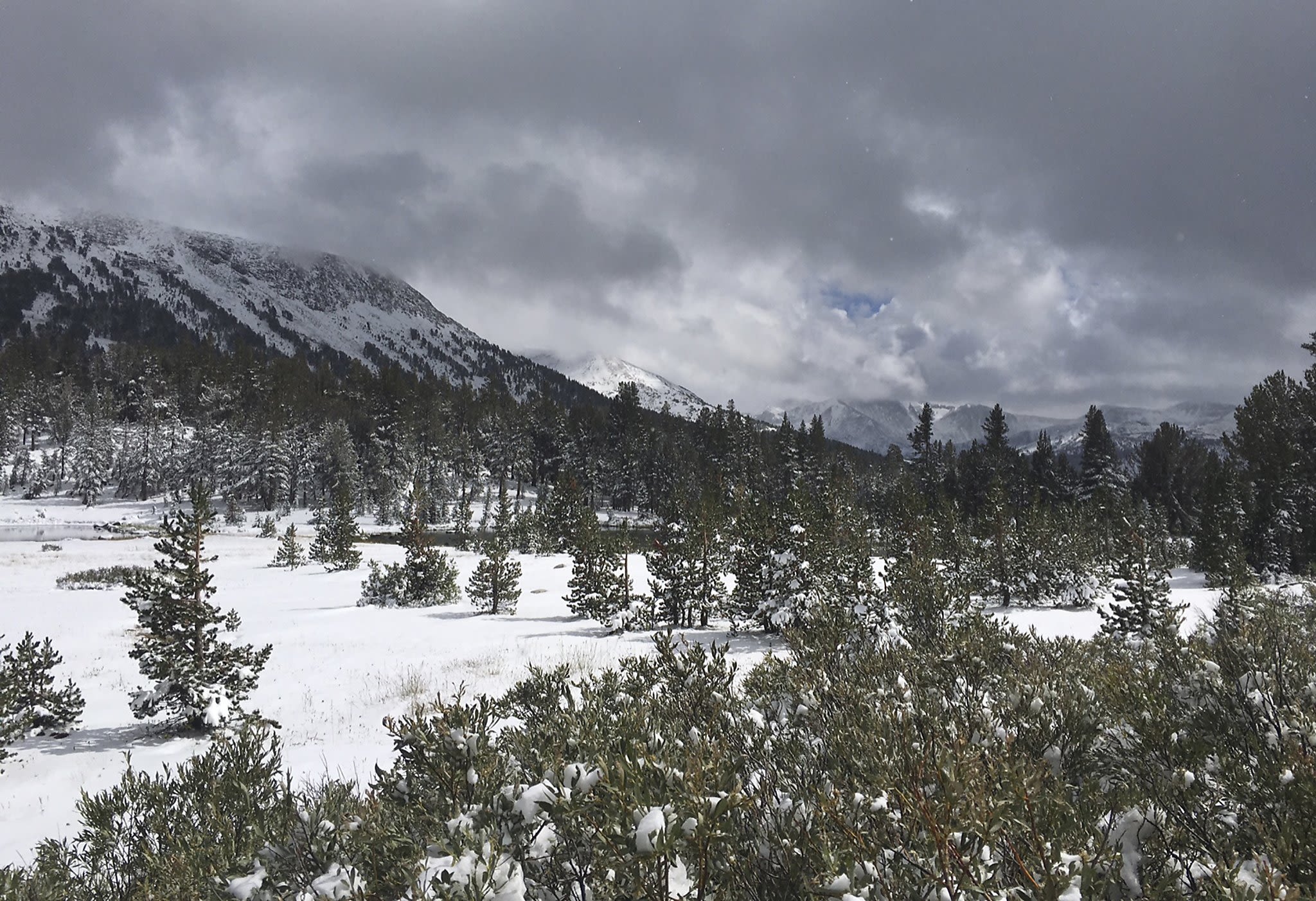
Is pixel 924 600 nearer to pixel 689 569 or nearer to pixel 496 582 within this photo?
pixel 689 569

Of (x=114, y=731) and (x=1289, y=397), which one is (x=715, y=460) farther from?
(x=114, y=731)

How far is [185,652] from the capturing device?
34.2 feet

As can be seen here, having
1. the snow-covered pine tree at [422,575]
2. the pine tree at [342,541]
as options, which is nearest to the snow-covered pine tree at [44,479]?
the pine tree at [342,541]

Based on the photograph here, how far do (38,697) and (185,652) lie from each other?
2515mm

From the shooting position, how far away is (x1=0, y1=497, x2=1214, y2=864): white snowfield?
8844mm

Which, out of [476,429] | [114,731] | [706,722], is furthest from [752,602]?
[476,429]

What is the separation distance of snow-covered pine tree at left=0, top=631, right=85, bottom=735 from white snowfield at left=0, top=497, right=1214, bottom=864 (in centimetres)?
33

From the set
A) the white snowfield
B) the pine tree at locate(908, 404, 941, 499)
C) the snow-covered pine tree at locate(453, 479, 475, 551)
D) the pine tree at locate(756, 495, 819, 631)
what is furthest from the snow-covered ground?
the pine tree at locate(908, 404, 941, 499)

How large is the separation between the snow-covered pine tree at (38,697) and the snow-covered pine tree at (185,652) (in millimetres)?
1264

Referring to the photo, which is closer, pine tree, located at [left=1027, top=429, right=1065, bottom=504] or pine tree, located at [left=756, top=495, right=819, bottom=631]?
pine tree, located at [left=756, top=495, right=819, bottom=631]

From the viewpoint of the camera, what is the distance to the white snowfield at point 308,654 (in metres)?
8.84

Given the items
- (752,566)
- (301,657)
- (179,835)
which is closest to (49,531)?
(301,657)

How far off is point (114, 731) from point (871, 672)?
1388cm

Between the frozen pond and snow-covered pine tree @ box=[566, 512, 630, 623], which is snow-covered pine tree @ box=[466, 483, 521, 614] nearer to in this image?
snow-covered pine tree @ box=[566, 512, 630, 623]
